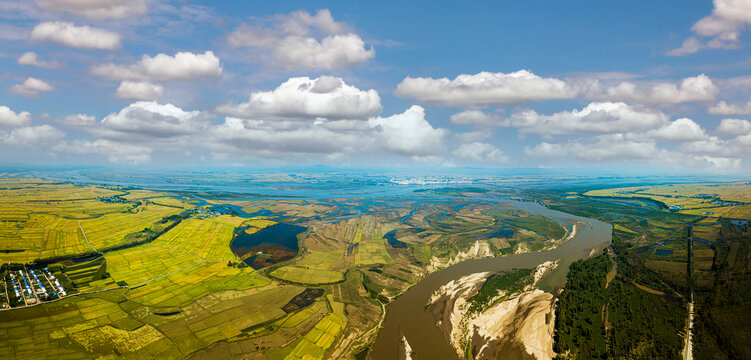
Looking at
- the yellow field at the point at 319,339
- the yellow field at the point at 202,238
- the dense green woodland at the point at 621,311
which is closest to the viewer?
the yellow field at the point at 319,339

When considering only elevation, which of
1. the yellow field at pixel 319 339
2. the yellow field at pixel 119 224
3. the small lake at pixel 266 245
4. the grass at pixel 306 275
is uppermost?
the yellow field at pixel 119 224

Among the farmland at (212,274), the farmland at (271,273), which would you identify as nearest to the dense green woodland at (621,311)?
the farmland at (271,273)

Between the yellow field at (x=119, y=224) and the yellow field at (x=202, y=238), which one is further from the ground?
the yellow field at (x=119, y=224)

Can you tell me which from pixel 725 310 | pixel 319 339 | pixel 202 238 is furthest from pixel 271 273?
pixel 725 310

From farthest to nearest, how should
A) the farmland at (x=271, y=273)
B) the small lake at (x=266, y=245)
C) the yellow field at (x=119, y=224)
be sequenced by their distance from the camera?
the yellow field at (x=119, y=224)
the small lake at (x=266, y=245)
the farmland at (x=271, y=273)

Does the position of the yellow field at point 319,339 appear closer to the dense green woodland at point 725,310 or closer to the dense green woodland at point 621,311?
the dense green woodland at point 621,311

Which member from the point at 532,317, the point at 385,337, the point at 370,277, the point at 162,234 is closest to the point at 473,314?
the point at 532,317

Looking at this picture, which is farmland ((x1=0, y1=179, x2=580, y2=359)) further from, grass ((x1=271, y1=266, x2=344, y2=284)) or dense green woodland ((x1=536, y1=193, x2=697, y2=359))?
dense green woodland ((x1=536, y1=193, x2=697, y2=359))
